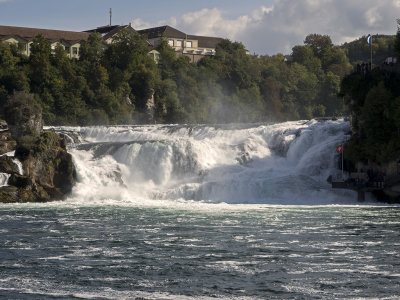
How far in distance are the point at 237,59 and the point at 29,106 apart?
74.6m

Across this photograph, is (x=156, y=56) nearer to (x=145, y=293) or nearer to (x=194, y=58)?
(x=194, y=58)

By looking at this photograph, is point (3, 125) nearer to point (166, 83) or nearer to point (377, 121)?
point (377, 121)

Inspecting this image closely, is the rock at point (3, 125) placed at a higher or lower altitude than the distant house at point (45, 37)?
lower

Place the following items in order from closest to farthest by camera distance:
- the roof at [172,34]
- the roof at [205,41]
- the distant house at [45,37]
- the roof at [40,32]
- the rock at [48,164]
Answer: the rock at [48,164]
the distant house at [45,37]
the roof at [40,32]
the roof at [172,34]
the roof at [205,41]

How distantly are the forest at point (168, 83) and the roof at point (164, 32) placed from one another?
1865 centimetres

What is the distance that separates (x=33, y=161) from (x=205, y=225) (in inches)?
900

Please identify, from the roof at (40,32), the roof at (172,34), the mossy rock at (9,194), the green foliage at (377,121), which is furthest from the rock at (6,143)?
the roof at (172,34)

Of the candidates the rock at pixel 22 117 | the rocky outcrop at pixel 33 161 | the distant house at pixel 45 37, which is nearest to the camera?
the rocky outcrop at pixel 33 161

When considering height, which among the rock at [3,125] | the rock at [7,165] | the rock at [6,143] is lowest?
the rock at [7,165]

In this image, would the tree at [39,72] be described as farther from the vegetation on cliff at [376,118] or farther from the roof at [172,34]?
the vegetation on cliff at [376,118]

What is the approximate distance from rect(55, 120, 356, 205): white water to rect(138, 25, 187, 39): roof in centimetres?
8652

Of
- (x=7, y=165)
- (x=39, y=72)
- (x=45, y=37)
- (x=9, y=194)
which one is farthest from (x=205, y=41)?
(x=9, y=194)

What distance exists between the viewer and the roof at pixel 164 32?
516ft

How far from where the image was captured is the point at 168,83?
11650 cm
